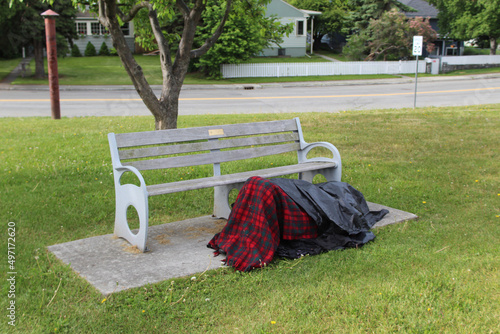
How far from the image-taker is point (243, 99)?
18.7m

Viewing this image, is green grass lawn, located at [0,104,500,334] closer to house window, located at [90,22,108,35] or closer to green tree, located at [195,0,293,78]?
green tree, located at [195,0,293,78]

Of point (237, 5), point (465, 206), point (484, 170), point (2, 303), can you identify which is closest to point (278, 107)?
point (237, 5)

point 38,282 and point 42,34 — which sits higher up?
point 42,34

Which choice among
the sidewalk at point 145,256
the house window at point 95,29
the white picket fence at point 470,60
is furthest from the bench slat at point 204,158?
the house window at point 95,29

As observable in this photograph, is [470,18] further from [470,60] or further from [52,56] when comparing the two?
[52,56]

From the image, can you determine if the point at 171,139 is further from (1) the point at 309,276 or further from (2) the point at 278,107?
(2) the point at 278,107

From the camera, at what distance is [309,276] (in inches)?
149

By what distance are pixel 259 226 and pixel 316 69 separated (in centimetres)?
2703

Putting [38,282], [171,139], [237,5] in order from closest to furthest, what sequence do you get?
[38,282]
[171,139]
[237,5]

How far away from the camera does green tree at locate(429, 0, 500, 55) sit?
32.8m

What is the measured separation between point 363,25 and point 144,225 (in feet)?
110

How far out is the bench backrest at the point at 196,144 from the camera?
467 centimetres

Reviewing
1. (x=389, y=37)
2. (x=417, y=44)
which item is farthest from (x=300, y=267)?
(x=389, y=37)

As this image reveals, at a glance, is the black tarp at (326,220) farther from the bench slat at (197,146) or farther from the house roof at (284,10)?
the house roof at (284,10)
